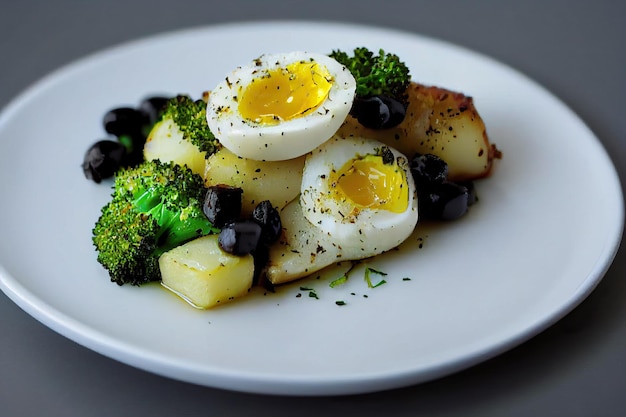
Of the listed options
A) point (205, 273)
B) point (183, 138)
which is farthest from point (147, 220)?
point (183, 138)

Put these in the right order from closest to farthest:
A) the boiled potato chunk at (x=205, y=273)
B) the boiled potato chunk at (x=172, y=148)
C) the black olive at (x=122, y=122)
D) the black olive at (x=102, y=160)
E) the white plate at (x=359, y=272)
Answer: the white plate at (x=359, y=272)
the boiled potato chunk at (x=205, y=273)
the boiled potato chunk at (x=172, y=148)
the black olive at (x=102, y=160)
the black olive at (x=122, y=122)

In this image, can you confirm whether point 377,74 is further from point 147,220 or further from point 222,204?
point 147,220

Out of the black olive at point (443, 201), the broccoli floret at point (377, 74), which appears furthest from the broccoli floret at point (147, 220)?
the black olive at point (443, 201)

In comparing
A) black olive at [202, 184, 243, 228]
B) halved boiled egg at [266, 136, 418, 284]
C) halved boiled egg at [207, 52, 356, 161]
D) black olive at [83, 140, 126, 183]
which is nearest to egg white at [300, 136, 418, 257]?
halved boiled egg at [266, 136, 418, 284]

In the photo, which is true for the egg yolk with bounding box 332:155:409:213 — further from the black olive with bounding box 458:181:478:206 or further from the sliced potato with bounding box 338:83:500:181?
the black olive with bounding box 458:181:478:206

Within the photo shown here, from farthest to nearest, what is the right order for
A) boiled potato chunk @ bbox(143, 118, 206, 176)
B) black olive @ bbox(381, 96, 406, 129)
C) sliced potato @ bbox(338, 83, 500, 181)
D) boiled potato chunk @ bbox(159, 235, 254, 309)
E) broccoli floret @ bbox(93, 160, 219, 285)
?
1. sliced potato @ bbox(338, 83, 500, 181)
2. boiled potato chunk @ bbox(143, 118, 206, 176)
3. black olive @ bbox(381, 96, 406, 129)
4. broccoli floret @ bbox(93, 160, 219, 285)
5. boiled potato chunk @ bbox(159, 235, 254, 309)

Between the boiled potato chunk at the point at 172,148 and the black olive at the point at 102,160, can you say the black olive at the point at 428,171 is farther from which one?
the black olive at the point at 102,160
